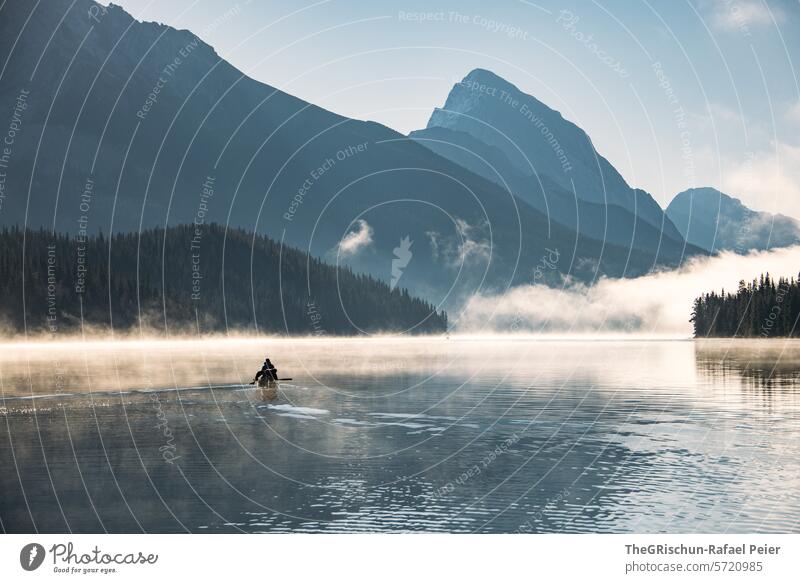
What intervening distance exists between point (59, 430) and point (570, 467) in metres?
35.6

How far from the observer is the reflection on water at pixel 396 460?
43281 mm

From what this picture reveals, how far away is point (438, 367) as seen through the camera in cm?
17200
